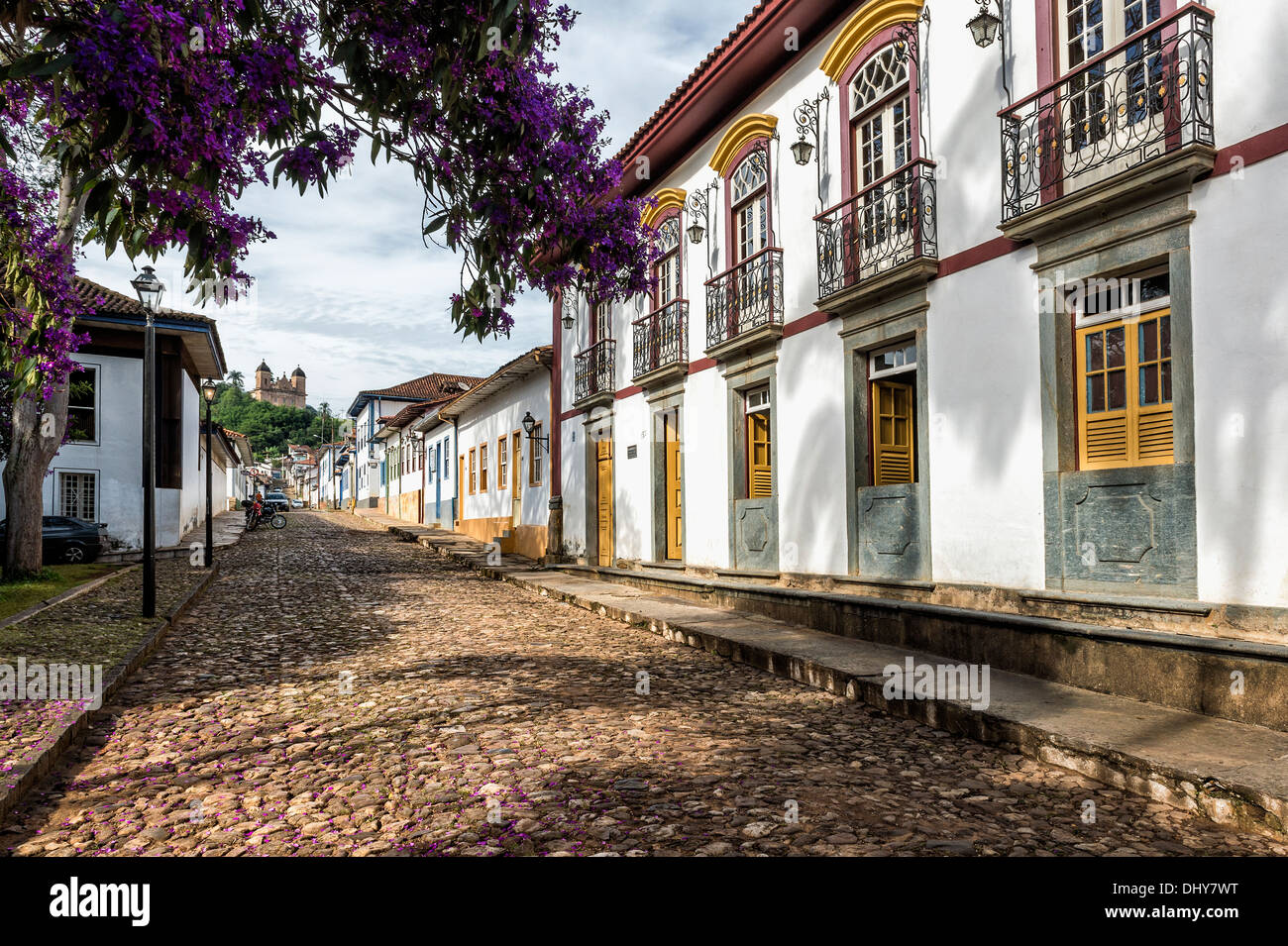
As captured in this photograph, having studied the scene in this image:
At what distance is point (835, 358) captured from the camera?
931cm

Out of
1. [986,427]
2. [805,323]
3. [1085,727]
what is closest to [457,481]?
[805,323]

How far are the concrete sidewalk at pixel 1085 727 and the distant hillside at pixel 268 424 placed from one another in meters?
101

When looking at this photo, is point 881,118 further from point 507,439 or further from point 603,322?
point 507,439

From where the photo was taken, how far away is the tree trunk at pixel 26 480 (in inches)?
505

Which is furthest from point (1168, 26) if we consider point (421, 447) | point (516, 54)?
point (421, 447)

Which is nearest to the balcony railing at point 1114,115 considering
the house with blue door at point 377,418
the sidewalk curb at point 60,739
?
the sidewalk curb at point 60,739

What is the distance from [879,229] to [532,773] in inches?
264

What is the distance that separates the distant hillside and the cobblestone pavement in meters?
101

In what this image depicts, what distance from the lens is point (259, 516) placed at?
101 ft

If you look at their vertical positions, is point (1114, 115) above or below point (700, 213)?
below

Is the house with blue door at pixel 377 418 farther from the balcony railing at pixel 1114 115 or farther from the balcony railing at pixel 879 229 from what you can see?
the balcony railing at pixel 1114 115

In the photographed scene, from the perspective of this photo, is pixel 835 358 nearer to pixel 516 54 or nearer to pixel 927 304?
pixel 927 304

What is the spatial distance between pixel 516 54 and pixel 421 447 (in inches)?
1299

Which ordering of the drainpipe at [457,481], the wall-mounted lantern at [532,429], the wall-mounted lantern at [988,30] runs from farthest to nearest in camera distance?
the drainpipe at [457,481]
the wall-mounted lantern at [532,429]
the wall-mounted lantern at [988,30]
